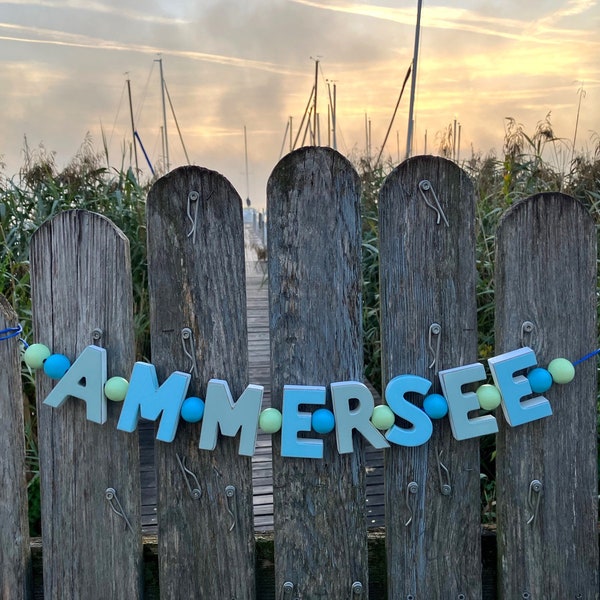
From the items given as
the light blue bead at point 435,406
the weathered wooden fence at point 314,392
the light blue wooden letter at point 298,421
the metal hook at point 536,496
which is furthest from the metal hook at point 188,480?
the metal hook at point 536,496

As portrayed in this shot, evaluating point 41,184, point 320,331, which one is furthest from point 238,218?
point 41,184

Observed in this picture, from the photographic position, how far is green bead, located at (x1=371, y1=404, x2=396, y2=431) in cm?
161

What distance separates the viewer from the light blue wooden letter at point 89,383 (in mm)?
1644

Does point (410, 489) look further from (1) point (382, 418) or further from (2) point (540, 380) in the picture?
(2) point (540, 380)

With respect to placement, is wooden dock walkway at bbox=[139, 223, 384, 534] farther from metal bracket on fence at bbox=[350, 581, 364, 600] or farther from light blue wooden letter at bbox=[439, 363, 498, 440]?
light blue wooden letter at bbox=[439, 363, 498, 440]

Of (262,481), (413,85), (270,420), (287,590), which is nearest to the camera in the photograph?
(270,420)

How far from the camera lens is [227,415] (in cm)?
161

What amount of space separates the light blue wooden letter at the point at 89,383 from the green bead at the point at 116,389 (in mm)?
17

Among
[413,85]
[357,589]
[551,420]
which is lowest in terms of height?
[357,589]

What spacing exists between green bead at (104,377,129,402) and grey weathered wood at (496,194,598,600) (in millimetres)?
848

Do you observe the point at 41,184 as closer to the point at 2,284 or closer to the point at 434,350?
the point at 2,284

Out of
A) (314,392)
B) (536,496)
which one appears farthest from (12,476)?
(536,496)

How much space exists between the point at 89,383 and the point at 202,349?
0.27 m

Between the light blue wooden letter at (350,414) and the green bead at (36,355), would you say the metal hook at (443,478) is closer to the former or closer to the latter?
the light blue wooden letter at (350,414)
